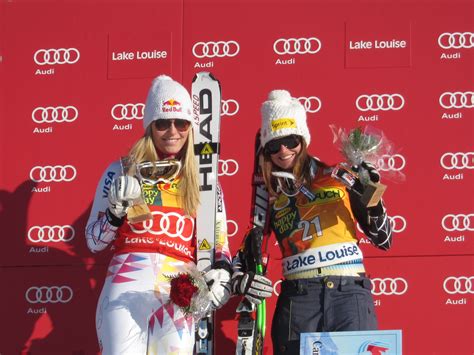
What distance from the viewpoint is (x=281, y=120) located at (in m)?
4.18

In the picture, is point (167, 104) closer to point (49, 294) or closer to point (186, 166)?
point (186, 166)

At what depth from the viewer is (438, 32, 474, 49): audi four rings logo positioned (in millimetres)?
5152

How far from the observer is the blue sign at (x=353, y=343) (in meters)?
3.48

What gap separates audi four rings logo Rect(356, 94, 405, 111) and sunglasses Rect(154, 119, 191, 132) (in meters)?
1.45

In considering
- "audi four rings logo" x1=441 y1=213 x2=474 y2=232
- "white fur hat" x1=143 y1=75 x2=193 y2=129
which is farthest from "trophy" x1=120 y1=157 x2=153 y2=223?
"audi four rings logo" x1=441 y1=213 x2=474 y2=232

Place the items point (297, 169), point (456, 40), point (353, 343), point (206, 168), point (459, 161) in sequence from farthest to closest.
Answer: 1. point (456, 40)
2. point (459, 161)
3. point (206, 168)
4. point (297, 169)
5. point (353, 343)

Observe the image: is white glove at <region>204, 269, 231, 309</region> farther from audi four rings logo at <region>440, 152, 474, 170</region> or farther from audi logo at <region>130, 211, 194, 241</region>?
audi four rings logo at <region>440, 152, 474, 170</region>

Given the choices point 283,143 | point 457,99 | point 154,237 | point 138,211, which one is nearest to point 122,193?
point 138,211

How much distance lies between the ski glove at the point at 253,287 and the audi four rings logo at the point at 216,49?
6.15ft

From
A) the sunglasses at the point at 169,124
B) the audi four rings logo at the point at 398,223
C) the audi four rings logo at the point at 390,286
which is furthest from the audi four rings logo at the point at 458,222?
the sunglasses at the point at 169,124

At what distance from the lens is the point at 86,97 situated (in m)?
5.40

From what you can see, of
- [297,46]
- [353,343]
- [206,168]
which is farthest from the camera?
[297,46]

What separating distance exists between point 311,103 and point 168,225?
1619 millimetres

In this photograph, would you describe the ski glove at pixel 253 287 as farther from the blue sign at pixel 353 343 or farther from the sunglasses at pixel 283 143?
the sunglasses at pixel 283 143
